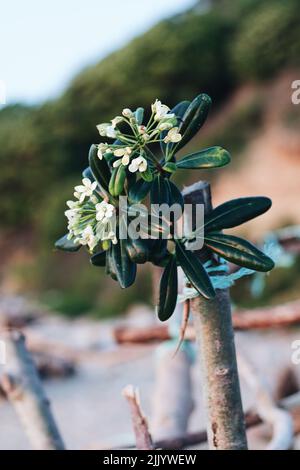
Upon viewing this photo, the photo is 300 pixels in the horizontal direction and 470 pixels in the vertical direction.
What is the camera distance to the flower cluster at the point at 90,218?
3.80 feet

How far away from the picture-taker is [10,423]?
341 centimetres

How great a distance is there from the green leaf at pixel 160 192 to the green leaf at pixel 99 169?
8 centimetres

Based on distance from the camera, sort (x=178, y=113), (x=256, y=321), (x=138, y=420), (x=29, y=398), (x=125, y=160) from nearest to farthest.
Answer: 1. (x=125, y=160)
2. (x=178, y=113)
3. (x=138, y=420)
4. (x=29, y=398)
5. (x=256, y=321)

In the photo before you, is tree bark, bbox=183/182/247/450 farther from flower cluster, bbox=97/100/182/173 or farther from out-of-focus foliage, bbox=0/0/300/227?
out-of-focus foliage, bbox=0/0/300/227

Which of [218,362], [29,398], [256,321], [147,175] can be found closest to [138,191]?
[147,175]

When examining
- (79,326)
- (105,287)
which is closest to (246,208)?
(79,326)

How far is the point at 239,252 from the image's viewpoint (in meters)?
1.20

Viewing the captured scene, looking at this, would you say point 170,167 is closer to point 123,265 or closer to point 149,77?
point 123,265

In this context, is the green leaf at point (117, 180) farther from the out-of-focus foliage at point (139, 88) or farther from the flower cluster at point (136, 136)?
the out-of-focus foliage at point (139, 88)

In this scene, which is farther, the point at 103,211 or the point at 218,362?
the point at 218,362

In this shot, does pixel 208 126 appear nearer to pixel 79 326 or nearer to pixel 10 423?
pixel 79 326

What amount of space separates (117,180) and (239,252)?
23 centimetres

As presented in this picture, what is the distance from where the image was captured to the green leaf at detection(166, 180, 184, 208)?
119 centimetres

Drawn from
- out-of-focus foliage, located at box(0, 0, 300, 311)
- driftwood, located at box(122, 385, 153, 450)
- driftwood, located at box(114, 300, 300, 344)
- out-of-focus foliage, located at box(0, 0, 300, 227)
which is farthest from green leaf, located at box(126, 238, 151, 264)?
out-of-focus foliage, located at box(0, 0, 300, 227)
